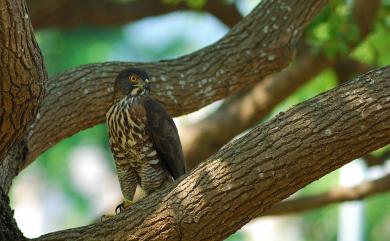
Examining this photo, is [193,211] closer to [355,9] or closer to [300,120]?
[300,120]

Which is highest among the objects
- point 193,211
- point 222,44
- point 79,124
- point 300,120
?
point 222,44

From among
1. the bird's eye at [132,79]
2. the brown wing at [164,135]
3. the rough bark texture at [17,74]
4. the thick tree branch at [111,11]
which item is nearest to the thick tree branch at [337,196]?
the thick tree branch at [111,11]

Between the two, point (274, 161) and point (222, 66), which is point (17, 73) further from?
point (222, 66)

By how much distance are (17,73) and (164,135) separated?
153cm

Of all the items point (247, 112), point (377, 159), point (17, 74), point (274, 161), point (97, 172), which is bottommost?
point (274, 161)

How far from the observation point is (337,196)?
8.22m

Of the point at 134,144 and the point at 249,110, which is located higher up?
the point at 249,110

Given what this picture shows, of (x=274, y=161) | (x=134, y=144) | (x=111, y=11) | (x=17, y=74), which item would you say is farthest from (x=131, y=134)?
(x=111, y=11)

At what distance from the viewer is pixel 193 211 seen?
4.20m

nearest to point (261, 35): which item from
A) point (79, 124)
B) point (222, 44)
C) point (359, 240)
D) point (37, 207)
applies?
point (222, 44)

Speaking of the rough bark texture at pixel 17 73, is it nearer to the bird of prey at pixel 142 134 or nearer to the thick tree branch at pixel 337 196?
the bird of prey at pixel 142 134

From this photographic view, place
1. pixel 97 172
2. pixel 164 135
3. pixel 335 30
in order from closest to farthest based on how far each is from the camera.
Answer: pixel 164 135 → pixel 335 30 → pixel 97 172

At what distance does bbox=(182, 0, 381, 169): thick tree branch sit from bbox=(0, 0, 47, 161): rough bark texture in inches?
159

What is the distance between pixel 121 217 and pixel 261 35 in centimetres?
201
